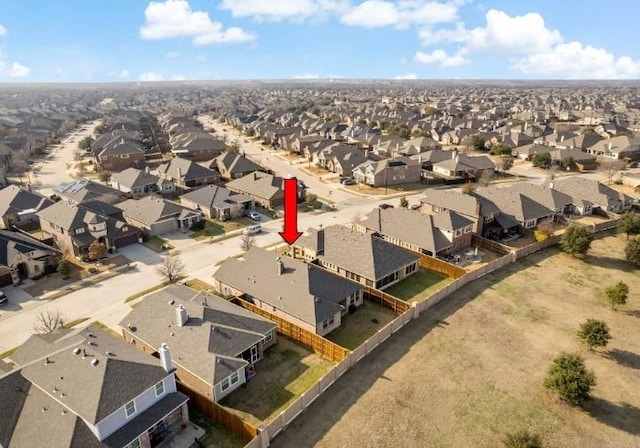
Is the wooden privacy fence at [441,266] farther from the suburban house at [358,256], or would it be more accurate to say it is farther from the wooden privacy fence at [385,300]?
the wooden privacy fence at [385,300]

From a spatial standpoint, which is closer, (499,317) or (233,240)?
(499,317)

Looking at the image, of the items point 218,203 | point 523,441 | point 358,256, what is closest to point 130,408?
point 523,441

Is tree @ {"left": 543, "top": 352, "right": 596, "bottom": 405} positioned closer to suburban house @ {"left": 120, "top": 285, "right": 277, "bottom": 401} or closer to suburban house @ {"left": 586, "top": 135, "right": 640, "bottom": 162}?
suburban house @ {"left": 120, "top": 285, "right": 277, "bottom": 401}

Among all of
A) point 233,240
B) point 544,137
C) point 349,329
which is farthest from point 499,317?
point 544,137

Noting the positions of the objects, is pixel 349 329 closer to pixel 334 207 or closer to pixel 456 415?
pixel 456 415

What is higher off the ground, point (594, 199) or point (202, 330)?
point (594, 199)

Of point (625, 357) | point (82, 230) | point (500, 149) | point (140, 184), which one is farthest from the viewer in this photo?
point (500, 149)

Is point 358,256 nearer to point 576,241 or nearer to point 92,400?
point 576,241
